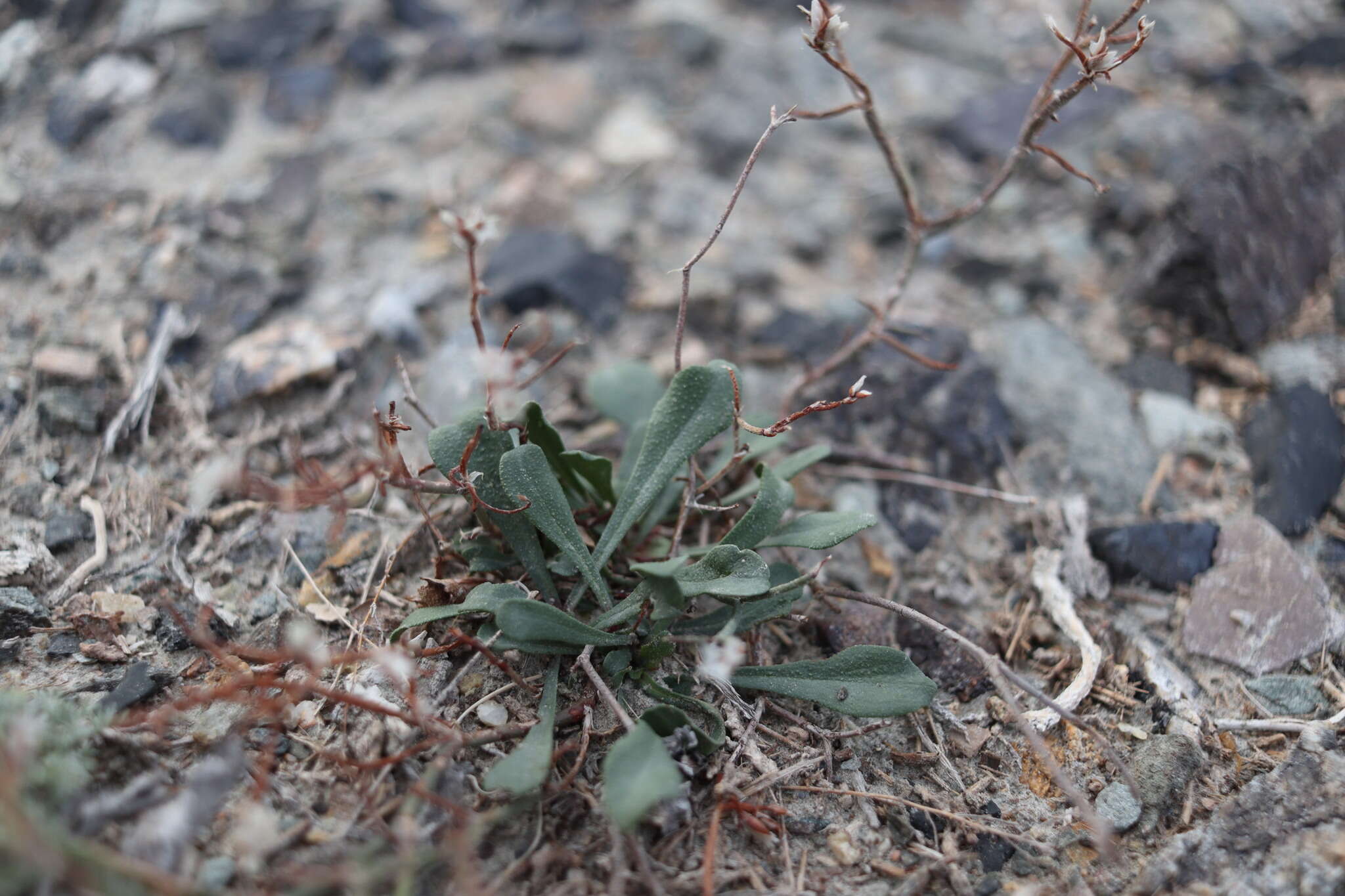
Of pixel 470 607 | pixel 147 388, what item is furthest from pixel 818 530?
pixel 147 388

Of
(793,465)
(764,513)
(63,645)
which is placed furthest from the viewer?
(793,465)

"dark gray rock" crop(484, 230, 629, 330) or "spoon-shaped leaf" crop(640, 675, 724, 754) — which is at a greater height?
"dark gray rock" crop(484, 230, 629, 330)

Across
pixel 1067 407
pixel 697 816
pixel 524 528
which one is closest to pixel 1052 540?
pixel 1067 407

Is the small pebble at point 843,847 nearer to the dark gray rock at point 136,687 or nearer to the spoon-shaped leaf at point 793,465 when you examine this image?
the spoon-shaped leaf at point 793,465

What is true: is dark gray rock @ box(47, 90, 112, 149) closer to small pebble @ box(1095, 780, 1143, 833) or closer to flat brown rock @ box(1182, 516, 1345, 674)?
small pebble @ box(1095, 780, 1143, 833)

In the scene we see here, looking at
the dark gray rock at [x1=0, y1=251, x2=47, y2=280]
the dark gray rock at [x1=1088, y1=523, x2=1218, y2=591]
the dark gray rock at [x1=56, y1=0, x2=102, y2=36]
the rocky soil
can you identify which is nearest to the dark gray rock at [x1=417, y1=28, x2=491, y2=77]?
the rocky soil

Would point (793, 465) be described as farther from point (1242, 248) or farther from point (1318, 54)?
point (1318, 54)
